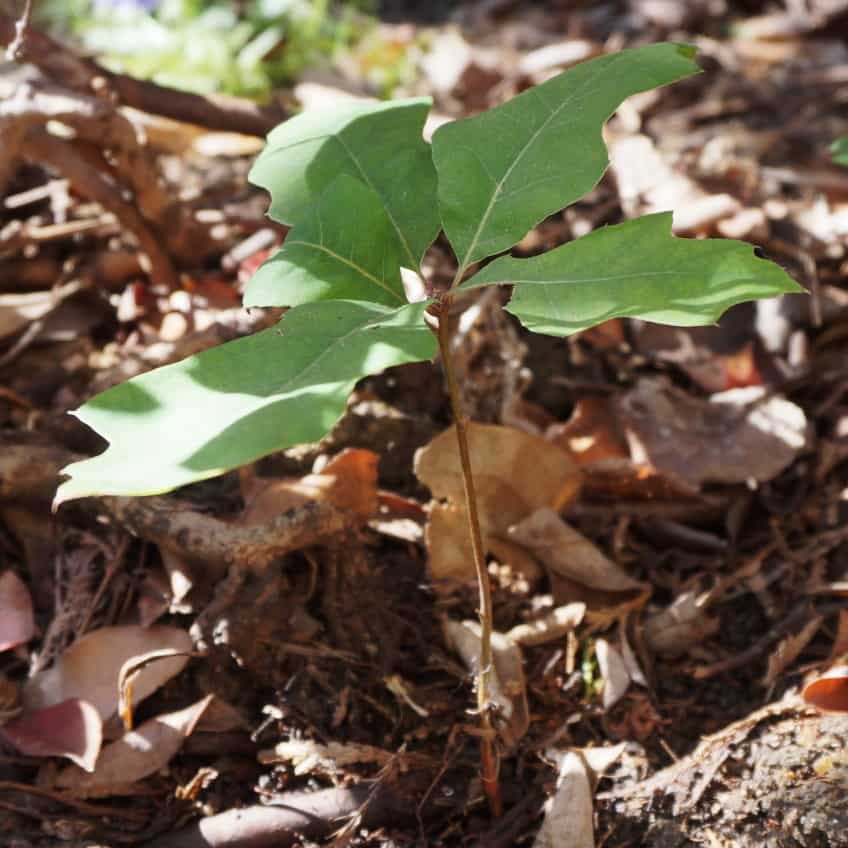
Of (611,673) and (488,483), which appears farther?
(488,483)

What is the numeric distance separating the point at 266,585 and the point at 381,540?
0.26 metres

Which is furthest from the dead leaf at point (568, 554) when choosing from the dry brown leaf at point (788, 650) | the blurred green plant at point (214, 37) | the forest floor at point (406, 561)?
the blurred green plant at point (214, 37)

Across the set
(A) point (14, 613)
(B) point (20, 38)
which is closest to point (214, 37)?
(B) point (20, 38)

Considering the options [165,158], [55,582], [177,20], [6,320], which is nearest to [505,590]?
[55,582]

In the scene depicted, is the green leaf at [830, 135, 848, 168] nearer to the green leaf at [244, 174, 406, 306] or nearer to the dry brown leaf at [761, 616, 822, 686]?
the dry brown leaf at [761, 616, 822, 686]

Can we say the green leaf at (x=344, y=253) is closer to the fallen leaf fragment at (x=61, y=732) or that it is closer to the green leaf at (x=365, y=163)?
the green leaf at (x=365, y=163)

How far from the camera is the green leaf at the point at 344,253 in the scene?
1.24m

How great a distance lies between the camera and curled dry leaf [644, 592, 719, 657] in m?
1.81

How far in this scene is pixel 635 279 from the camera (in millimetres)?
1126

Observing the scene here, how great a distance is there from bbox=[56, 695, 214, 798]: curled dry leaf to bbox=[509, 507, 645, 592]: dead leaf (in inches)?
24.7

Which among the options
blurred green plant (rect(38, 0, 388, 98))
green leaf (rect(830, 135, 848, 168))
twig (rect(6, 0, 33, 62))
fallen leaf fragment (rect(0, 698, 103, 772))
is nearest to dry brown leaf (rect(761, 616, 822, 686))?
green leaf (rect(830, 135, 848, 168))

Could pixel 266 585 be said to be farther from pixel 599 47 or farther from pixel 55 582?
pixel 599 47

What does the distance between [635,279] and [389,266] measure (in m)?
0.31

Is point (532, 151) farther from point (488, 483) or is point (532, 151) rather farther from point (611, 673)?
point (611, 673)
